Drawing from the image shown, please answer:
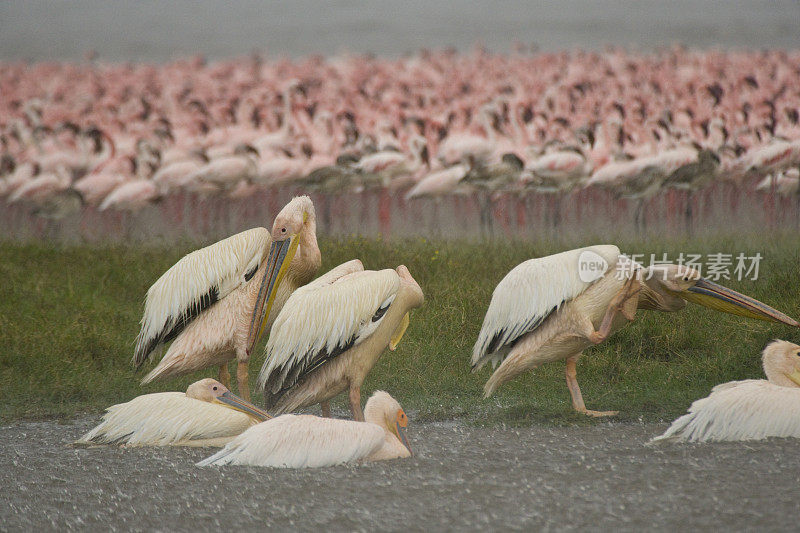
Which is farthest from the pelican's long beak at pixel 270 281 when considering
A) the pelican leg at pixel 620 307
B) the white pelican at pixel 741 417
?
the white pelican at pixel 741 417

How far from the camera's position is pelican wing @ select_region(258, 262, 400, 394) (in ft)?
14.3

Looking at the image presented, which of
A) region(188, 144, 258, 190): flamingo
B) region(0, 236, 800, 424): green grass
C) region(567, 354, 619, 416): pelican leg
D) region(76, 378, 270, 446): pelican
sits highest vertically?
region(188, 144, 258, 190): flamingo

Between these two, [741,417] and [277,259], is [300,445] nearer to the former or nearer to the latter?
[277,259]

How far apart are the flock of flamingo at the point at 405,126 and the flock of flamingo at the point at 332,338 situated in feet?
16.6

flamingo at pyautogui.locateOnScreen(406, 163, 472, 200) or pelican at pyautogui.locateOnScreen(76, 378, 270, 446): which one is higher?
flamingo at pyautogui.locateOnScreen(406, 163, 472, 200)

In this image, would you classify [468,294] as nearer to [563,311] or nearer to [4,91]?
[563,311]

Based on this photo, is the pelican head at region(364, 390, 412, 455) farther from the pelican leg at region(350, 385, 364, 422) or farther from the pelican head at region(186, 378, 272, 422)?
the pelican head at region(186, 378, 272, 422)

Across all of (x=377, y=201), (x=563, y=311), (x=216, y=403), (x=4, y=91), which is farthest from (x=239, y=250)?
(x=4, y=91)

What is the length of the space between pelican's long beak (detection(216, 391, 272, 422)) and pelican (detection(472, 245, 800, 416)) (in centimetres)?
127

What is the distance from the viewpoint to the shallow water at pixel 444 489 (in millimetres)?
3102

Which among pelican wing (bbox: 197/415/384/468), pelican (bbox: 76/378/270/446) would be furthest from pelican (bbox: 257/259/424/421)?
pelican wing (bbox: 197/415/384/468)

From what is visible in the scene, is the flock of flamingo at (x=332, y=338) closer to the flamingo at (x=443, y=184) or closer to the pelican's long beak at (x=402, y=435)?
the pelican's long beak at (x=402, y=435)

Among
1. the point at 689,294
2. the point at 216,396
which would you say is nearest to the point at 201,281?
the point at 216,396

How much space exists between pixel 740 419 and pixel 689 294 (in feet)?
2.96
